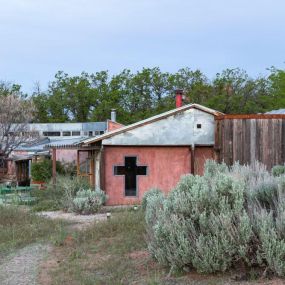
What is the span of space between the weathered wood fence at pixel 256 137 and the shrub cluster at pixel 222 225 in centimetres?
1377

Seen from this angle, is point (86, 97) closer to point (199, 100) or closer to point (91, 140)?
point (199, 100)

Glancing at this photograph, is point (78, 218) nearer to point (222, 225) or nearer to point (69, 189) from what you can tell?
Result: point (69, 189)

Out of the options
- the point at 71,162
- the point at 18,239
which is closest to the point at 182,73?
the point at 71,162

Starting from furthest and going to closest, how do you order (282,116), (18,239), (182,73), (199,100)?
(182,73) → (199,100) → (282,116) → (18,239)

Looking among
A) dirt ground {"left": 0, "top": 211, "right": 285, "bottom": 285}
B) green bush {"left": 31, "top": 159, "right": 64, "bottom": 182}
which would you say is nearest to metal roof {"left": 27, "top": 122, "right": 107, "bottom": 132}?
green bush {"left": 31, "top": 159, "right": 64, "bottom": 182}

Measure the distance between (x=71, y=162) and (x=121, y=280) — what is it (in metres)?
29.1

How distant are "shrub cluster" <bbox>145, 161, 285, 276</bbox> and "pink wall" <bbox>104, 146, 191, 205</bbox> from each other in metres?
14.3

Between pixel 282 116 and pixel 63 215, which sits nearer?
pixel 63 215

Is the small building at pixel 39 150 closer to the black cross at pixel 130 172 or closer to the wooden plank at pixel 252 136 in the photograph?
the black cross at pixel 130 172

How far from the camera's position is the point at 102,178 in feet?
73.0

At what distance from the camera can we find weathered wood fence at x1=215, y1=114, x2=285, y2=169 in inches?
854

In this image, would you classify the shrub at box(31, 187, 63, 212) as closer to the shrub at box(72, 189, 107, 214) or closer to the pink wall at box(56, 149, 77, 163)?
the shrub at box(72, 189, 107, 214)

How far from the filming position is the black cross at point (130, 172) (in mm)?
22500

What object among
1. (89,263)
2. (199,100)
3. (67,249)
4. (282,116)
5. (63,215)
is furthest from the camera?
(199,100)
